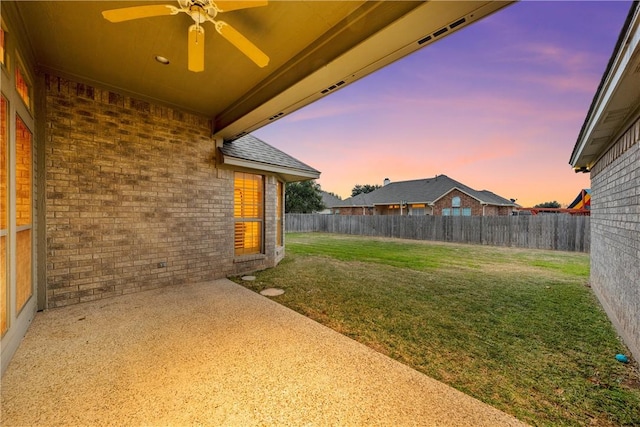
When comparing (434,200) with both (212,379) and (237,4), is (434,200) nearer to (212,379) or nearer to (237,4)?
(237,4)

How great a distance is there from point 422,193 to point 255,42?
68.8 feet

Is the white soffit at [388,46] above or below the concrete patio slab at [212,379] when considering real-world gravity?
above

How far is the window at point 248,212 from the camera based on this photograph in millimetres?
Answer: 6122

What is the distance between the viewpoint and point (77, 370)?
2.22 m

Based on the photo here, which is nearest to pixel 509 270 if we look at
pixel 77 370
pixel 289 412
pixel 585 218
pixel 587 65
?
pixel 587 65

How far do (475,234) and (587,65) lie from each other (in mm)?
8390

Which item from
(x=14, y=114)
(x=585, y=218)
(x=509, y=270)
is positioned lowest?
(x=509, y=270)

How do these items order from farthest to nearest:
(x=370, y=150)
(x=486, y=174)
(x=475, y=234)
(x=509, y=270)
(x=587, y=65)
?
(x=486, y=174) → (x=370, y=150) → (x=475, y=234) → (x=509, y=270) → (x=587, y=65)

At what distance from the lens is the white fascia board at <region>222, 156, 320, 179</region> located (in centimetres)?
545

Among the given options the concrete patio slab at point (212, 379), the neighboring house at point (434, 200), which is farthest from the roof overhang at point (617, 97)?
the neighboring house at point (434, 200)

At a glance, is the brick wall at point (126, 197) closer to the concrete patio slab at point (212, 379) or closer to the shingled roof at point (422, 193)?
the concrete patio slab at point (212, 379)

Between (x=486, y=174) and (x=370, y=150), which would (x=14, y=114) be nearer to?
(x=370, y=150)

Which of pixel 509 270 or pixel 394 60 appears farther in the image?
pixel 509 270

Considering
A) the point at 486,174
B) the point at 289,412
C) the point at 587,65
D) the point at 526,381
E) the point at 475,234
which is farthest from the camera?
the point at 486,174
